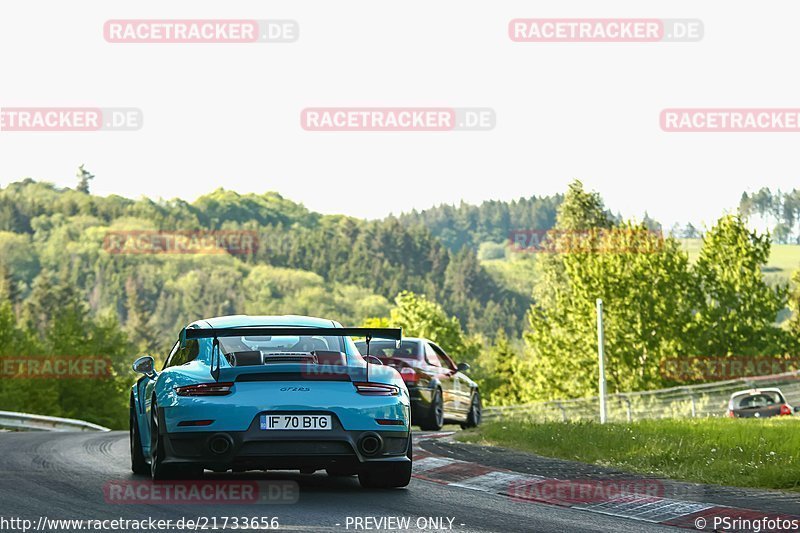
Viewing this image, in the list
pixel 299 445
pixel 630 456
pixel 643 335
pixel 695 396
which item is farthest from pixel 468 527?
pixel 643 335

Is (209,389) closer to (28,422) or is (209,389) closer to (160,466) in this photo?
(160,466)

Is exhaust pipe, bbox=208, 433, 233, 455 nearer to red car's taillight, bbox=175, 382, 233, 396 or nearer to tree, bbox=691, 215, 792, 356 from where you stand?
red car's taillight, bbox=175, 382, 233, 396

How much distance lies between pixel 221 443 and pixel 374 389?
1.28m

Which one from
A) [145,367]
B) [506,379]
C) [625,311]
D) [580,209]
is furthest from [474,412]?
[506,379]

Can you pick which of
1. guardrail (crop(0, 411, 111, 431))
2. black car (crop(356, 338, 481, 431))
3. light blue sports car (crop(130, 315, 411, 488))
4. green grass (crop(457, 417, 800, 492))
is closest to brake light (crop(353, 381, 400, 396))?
light blue sports car (crop(130, 315, 411, 488))

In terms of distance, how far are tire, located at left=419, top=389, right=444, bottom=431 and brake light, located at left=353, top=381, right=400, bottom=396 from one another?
31.8ft

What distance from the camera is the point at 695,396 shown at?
1646 inches

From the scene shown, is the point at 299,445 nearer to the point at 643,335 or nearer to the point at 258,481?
the point at 258,481

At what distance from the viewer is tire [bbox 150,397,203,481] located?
30.8 ft

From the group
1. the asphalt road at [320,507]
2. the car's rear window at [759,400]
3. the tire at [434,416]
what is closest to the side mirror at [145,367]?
the asphalt road at [320,507]

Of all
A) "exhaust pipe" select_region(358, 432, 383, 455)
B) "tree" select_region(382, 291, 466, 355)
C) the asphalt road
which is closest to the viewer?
the asphalt road

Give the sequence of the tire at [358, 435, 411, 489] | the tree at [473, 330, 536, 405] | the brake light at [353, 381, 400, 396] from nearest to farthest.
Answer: the brake light at [353, 381, 400, 396] → the tire at [358, 435, 411, 489] → the tree at [473, 330, 536, 405]

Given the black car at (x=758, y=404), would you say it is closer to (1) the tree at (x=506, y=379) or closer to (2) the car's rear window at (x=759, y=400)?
(2) the car's rear window at (x=759, y=400)

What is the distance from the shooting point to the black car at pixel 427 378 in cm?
1889
